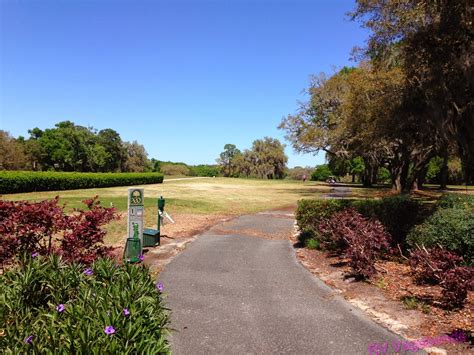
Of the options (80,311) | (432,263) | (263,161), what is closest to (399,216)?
(432,263)

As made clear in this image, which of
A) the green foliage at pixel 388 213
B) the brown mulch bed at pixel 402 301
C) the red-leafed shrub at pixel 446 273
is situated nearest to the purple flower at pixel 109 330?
the brown mulch bed at pixel 402 301

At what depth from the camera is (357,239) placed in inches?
287

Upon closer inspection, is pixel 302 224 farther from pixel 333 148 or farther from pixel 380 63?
pixel 333 148

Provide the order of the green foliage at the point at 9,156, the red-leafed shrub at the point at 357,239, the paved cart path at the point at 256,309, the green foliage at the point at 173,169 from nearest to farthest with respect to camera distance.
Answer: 1. the paved cart path at the point at 256,309
2. the red-leafed shrub at the point at 357,239
3. the green foliage at the point at 9,156
4. the green foliage at the point at 173,169

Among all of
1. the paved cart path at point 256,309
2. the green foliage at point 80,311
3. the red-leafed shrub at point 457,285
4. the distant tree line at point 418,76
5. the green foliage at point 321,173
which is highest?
the distant tree line at point 418,76

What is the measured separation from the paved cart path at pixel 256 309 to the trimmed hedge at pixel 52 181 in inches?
860

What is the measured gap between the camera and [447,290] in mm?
5344

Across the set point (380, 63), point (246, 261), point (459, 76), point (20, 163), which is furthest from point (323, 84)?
point (20, 163)

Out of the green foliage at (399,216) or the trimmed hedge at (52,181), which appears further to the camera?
the trimmed hedge at (52,181)

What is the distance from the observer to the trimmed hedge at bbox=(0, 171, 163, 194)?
25.5 meters

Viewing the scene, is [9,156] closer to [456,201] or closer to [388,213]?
[388,213]

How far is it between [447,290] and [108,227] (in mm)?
10799

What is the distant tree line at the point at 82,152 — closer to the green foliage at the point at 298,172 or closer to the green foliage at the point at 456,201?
the green foliage at the point at 298,172

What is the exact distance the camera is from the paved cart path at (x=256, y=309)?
429 cm
